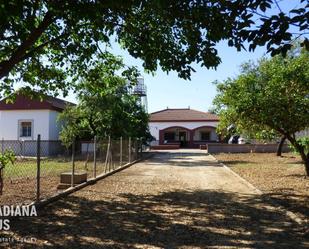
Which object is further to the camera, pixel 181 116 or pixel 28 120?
pixel 181 116

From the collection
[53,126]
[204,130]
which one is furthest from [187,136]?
[53,126]

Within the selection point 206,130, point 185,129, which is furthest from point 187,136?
point 206,130

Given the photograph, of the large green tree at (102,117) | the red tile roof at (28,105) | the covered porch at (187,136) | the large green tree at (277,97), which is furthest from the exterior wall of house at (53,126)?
the covered porch at (187,136)

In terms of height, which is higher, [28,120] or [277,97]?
[28,120]

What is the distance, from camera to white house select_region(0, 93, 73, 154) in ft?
131

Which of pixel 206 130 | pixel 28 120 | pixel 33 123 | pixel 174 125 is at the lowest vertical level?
pixel 33 123

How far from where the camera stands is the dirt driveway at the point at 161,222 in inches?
285

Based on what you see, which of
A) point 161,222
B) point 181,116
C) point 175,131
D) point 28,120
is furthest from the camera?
point 181,116

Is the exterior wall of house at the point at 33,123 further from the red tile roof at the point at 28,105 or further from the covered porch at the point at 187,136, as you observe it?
the covered porch at the point at 187,136

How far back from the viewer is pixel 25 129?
40719 mm

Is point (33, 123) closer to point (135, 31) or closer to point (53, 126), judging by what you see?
point (53, 126)

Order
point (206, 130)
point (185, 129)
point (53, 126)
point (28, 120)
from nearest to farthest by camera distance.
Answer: point (28, 120)
point (53, 126)
point (206, 130)
point (185, 129)

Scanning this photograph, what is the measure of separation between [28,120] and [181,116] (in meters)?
31.7

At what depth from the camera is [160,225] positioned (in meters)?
8.49
